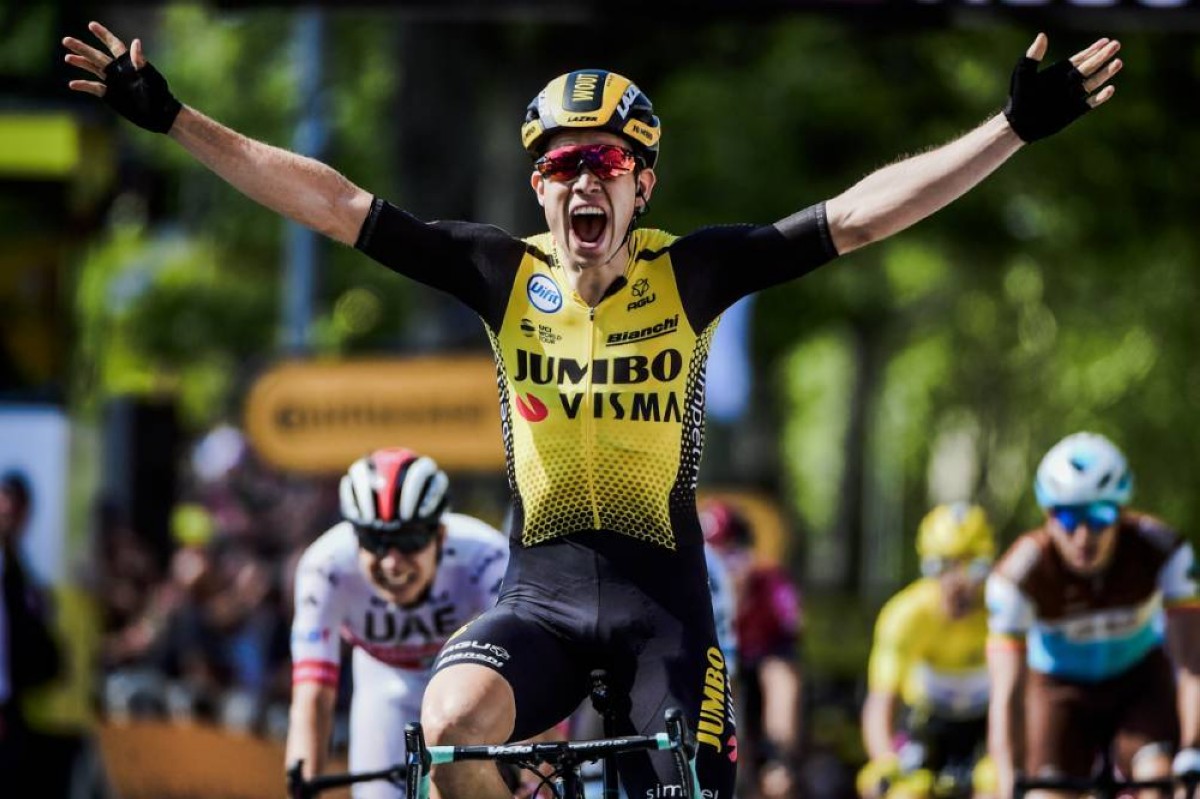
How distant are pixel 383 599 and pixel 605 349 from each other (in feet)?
8.99

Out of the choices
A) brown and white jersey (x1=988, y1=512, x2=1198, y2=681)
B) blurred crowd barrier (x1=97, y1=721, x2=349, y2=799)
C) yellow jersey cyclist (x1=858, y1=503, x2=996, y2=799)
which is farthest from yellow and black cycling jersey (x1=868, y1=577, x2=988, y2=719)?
blurred crowd barrier (x1=97, y1=721, x2=349, y2=799)

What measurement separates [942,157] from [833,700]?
12.7 metres

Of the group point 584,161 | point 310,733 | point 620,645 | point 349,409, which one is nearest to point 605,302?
point 584,161

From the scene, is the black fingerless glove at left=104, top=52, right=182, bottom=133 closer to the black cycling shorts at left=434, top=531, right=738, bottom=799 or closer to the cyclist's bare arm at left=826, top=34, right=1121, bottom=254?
the black cycling shorts at left=434, top=531, right=738, bottom=799

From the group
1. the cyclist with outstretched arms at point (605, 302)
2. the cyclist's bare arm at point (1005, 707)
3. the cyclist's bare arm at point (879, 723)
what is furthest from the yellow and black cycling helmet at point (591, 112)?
the cyclist's bare arm at point (879, 723)

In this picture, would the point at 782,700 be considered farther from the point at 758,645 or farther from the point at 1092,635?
the point at 1092,635

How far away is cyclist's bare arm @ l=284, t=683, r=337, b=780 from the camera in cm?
872

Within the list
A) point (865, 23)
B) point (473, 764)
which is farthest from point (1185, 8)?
point (473, 764)

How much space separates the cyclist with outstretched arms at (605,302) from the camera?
263 inches

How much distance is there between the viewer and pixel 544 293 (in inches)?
271

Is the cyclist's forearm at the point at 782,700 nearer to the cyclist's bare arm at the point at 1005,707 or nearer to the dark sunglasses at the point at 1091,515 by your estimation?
the cyclist's bare arm at the point at 1005,707

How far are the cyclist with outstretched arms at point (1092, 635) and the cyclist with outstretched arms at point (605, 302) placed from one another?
330 cm

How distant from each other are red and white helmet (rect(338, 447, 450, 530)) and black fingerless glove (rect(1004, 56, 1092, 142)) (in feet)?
9.85

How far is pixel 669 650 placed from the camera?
6.63 metres
